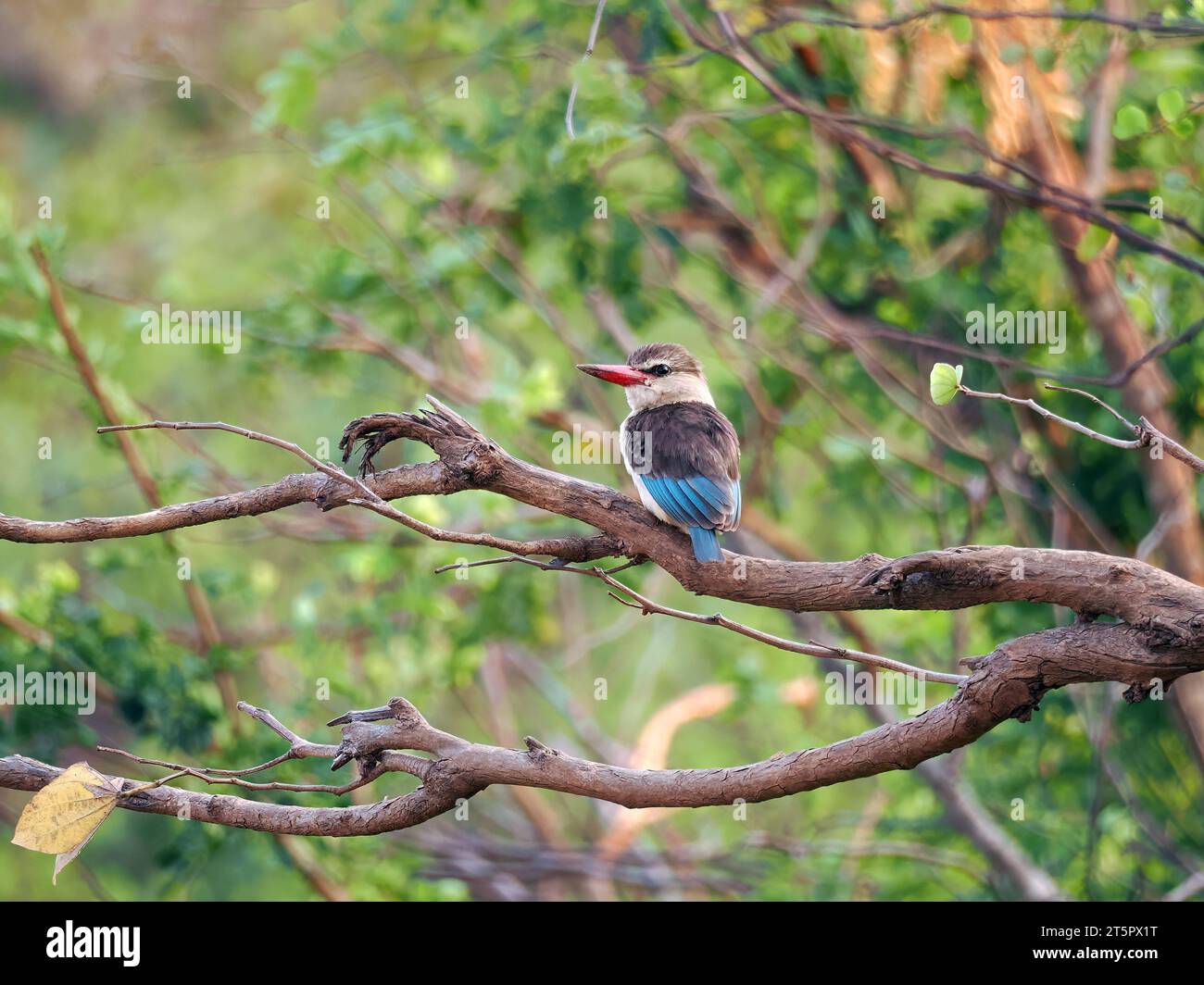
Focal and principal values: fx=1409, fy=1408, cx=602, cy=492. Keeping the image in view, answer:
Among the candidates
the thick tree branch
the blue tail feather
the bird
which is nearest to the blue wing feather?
the bird

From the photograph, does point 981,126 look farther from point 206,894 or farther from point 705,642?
point 206,894

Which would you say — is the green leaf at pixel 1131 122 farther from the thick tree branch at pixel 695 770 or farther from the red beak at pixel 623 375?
the thick tree branch at pixel 695 770

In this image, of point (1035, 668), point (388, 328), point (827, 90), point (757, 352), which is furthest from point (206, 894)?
point (1035, 668)

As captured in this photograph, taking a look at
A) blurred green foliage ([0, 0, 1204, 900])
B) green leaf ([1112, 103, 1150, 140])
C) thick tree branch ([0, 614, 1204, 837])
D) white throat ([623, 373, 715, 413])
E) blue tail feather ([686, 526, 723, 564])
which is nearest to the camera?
thick tree branch ([0, 614, 1204, 837])

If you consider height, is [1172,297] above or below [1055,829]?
above

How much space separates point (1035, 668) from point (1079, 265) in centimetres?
293

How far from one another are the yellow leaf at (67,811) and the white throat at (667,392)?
2.26 m

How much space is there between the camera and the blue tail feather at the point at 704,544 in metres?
2.61

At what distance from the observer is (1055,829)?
5.33 m

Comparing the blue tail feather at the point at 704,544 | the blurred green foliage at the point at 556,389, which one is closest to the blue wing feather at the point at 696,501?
the blue tail feather at the point at 704,544

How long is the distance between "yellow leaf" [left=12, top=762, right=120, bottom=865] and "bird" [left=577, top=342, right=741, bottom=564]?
1.11 m

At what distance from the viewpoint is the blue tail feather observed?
261 cm

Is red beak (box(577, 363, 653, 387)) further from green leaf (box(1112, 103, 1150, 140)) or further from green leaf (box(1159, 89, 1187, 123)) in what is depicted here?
green leaf (box(1159, 89, 1187, 123))

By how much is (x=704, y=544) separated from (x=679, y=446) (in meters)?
0.97
